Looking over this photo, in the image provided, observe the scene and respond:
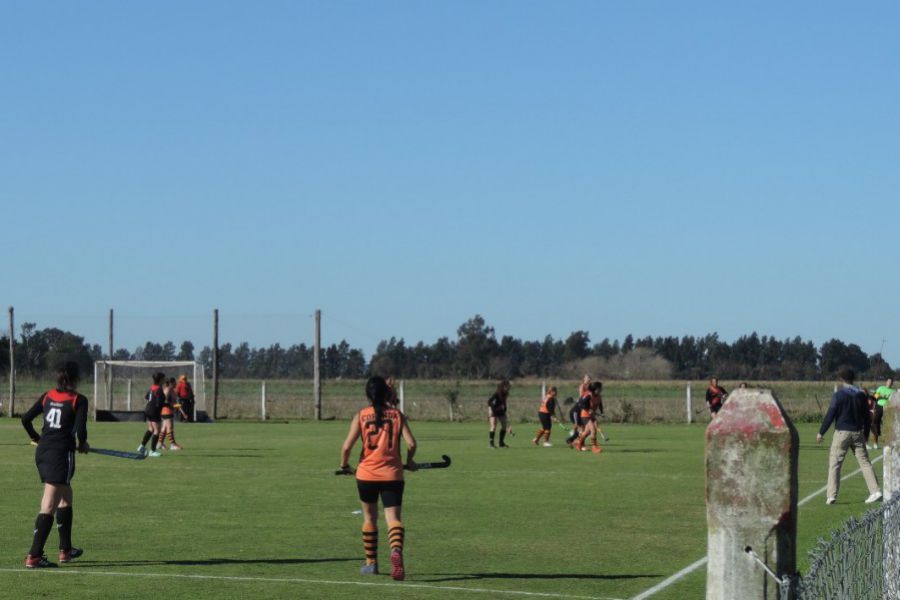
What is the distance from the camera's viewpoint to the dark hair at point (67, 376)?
43.5 ft

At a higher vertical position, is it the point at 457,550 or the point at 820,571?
the point at 820,571

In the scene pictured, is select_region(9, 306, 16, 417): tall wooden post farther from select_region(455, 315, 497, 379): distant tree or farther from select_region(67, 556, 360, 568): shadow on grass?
select_region(455, 315, 497, 379): distant tree

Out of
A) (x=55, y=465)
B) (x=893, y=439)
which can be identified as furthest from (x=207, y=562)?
(x=893, y=439)

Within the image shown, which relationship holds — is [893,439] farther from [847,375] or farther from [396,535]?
[847,375]

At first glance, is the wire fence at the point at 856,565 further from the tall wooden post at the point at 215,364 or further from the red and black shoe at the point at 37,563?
the tall wooden post at the point at 215,364

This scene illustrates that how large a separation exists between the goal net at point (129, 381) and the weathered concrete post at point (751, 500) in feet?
187

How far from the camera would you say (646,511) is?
1916cm

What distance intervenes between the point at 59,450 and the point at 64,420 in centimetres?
28

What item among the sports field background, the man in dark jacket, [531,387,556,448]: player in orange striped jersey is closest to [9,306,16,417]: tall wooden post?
the sports field background

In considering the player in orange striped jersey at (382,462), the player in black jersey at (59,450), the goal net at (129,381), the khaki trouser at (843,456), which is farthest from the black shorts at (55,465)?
the goal net at (129,381)

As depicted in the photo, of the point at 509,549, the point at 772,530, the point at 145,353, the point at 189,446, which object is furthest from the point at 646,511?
the point at 145,353

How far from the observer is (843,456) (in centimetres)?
2022

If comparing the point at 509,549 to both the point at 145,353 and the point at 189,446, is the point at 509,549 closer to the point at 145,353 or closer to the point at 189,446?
the point at 189,446

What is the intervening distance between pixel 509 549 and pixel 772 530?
1056 centimetres
